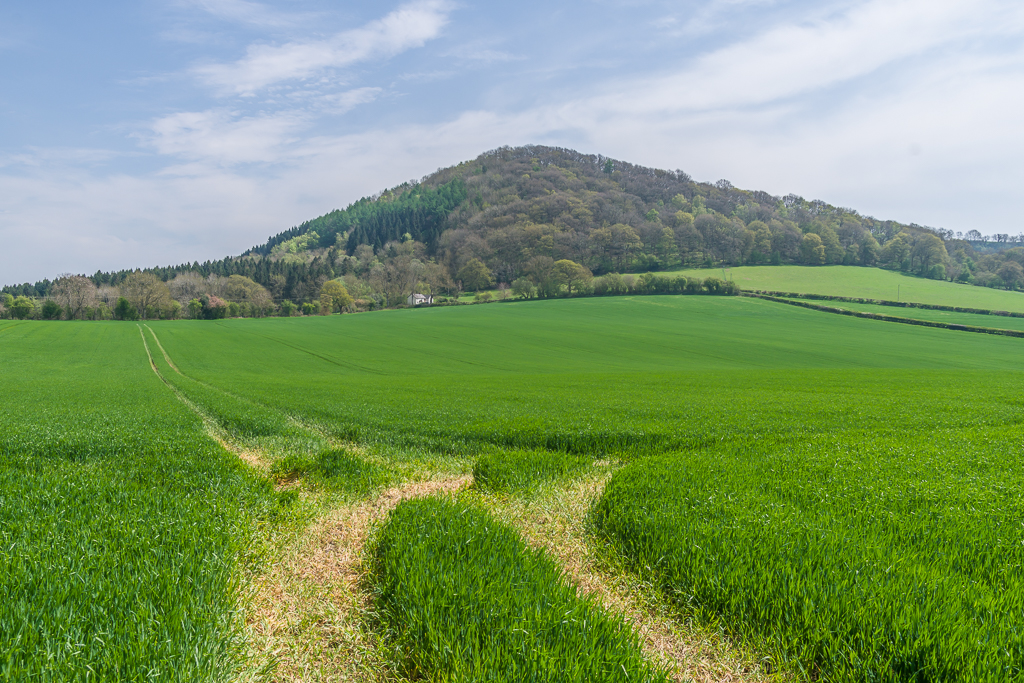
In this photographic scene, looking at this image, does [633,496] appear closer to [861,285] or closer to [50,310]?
[50,310]

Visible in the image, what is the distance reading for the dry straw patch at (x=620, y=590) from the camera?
4.75 meters

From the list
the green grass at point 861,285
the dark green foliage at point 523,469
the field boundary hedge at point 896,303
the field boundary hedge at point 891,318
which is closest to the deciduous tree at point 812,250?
the green grass at point 861,285

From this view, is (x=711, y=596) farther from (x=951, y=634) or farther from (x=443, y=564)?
(x=443, y=564)

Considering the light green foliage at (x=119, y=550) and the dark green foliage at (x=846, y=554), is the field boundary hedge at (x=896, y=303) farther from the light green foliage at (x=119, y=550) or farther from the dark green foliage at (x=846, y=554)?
the light green foliage at (x=119, y=550)

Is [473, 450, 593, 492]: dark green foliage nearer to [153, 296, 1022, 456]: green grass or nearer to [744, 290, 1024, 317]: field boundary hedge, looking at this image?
[153, 296, 1022, 456]: green grass

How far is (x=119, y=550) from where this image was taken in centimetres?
570

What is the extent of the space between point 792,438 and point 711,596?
423 inches

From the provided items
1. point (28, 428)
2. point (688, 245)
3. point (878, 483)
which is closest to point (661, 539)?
point (878, 483)

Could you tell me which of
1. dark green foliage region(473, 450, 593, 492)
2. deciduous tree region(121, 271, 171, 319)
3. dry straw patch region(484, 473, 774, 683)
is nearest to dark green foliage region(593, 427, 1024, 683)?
dry straw patch region(484, 473, 774, 683)

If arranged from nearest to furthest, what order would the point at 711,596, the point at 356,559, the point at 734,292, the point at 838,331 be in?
the point at 711,596
the point at 356,559
the point at 838,331
the point at 734,292

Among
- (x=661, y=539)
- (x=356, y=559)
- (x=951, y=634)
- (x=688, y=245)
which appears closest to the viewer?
(x=951, y=634)

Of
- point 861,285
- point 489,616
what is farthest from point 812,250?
point 489,616

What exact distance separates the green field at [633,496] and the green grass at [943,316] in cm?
5966

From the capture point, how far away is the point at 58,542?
5711mm
